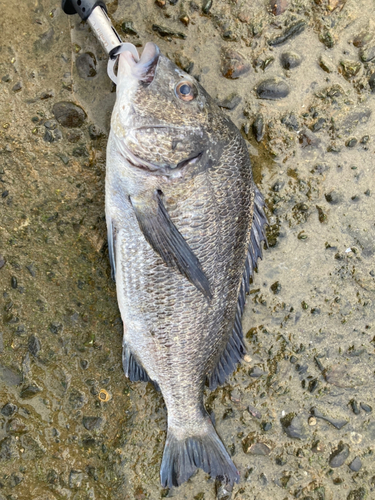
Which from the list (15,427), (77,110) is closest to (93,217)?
(77,110)

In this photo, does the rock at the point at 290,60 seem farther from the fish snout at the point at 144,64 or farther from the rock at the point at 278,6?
the fish snout at the point at 144,64

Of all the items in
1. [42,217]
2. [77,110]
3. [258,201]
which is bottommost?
[258,201]

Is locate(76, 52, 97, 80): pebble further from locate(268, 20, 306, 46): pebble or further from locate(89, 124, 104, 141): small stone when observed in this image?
locate(268, 20, 306, 46): pebble

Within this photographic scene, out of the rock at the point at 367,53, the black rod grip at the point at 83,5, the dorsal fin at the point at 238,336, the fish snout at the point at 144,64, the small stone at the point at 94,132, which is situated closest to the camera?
the fish snout at the point at 144,64

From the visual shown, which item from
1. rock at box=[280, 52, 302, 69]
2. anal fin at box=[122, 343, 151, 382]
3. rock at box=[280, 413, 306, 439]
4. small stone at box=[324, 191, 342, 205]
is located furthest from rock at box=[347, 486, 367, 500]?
rock at box=[280, 52, 302, 69]

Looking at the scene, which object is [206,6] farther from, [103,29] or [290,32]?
[103,29]

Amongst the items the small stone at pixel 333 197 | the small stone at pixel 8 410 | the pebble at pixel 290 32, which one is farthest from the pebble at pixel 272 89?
the small stone at pixel 8 410

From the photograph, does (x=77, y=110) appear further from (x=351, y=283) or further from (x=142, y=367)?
(x=351, y=283)
